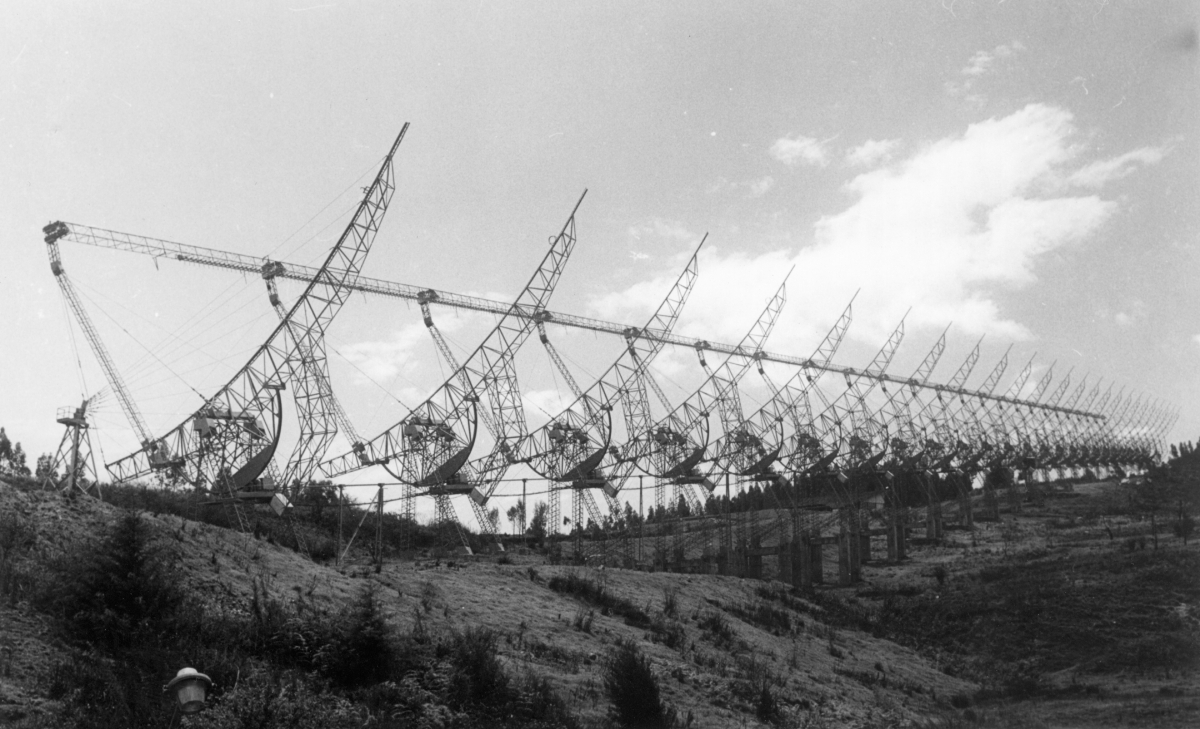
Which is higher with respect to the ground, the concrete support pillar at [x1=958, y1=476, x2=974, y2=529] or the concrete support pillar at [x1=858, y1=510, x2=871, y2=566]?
the concrete support pillar at [x1=958, y1=476, x2=974, y2=529]

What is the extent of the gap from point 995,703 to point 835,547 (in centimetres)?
4677

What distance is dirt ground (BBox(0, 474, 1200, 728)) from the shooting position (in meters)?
24.4

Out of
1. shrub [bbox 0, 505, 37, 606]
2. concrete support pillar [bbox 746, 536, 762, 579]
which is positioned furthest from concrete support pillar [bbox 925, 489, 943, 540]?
shrub [bbox 0, 505, 37, 606]

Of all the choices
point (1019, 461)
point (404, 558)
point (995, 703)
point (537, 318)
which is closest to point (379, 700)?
point (995, 703)

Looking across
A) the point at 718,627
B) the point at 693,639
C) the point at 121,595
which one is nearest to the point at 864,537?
the point at 718,627

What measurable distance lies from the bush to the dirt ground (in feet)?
2.03

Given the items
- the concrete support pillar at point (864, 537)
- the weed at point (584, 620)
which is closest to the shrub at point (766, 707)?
the weed at point (584, 620)

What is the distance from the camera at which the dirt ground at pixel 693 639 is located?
2444 centimetres

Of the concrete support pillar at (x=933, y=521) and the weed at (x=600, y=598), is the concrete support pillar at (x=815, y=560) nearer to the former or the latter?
the concrete support pillar at (x=933, y=521)

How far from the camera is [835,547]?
252 feet

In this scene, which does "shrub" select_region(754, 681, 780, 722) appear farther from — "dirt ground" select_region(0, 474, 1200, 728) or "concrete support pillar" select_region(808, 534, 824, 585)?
"concrete support pillar" select_region(808, 534, 824, 585)

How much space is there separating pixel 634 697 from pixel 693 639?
433 inches

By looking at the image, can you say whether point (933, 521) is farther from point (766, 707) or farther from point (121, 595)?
point (121, 595)

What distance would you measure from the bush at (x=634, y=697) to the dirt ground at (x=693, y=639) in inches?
24.3
